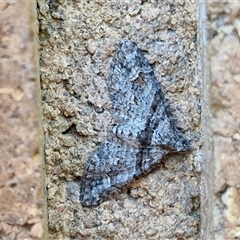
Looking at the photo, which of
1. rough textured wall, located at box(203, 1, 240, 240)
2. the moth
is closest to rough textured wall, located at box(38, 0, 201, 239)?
the moth

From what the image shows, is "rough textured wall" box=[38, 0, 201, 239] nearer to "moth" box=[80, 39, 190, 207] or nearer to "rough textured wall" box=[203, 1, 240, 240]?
"moth" box=[80, 39, 190, 207]

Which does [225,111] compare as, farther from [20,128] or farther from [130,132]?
[20,128]

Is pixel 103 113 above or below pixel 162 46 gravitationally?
below

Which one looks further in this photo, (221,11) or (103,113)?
(103,113)

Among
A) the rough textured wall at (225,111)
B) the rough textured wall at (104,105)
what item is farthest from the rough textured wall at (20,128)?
the rough textured wall at (225,111)

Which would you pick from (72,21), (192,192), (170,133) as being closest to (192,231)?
(192,192)

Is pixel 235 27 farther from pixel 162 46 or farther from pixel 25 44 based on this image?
pixel 25 44
